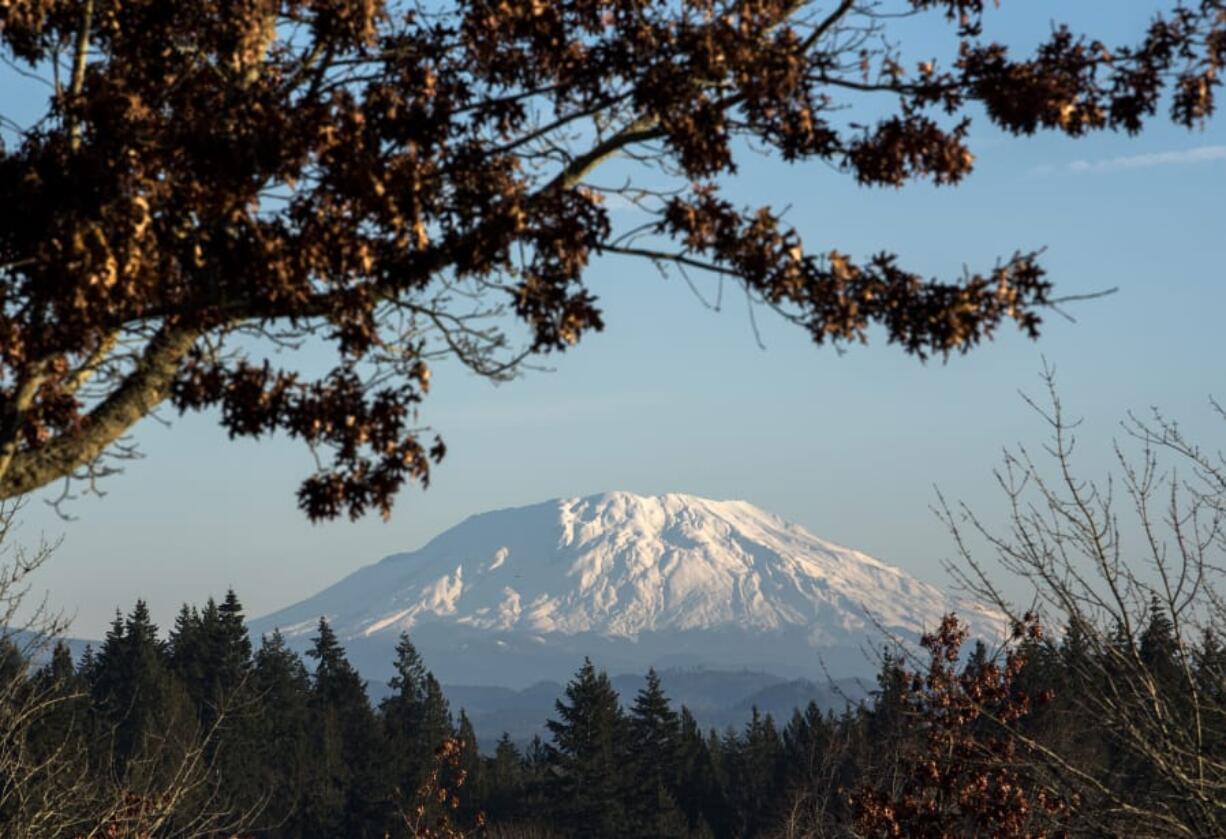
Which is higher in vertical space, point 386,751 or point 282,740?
point 282,740

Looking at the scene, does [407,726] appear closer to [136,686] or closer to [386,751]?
[386,751]

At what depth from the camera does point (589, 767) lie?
77438 mm

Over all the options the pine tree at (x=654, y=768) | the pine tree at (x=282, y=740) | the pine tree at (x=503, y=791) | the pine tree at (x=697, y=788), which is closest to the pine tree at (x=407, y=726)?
the pine tree at (x=503, y=791)

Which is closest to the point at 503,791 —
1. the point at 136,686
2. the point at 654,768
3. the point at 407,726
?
the point at 654,768

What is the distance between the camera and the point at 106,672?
270 feet

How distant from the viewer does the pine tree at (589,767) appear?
77.0 metres

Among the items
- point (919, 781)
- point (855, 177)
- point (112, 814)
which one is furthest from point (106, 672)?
point (855, 177)

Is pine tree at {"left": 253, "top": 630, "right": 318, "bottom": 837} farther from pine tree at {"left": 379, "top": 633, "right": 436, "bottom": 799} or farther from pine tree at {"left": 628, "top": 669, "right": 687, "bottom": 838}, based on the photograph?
pine tree at {"left": 628, "top": 669, "right": 687, "bottom": 838}

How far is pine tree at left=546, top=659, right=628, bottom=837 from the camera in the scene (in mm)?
77000

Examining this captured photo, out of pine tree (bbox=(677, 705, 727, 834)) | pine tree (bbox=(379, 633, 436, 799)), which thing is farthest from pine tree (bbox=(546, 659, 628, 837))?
pine tree (bbox=(379, 633, 436, 799))

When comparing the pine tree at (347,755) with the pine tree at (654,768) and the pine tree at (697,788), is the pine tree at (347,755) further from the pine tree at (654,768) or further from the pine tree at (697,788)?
the pine tree at (697,788)

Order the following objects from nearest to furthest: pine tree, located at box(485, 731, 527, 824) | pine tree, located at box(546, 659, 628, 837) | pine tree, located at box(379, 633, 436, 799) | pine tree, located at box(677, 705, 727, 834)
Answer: pine tree, located at box(546, 659, 628, 837)
pine tree, located at box(485, 731, 527, 824)
pine tree, located at box(677, 705, 727, 834)
pine tree, located at box(379, 633, 436, 799)

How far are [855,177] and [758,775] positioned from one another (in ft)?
258

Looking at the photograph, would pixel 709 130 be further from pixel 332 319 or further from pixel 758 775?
pixel 758 775
